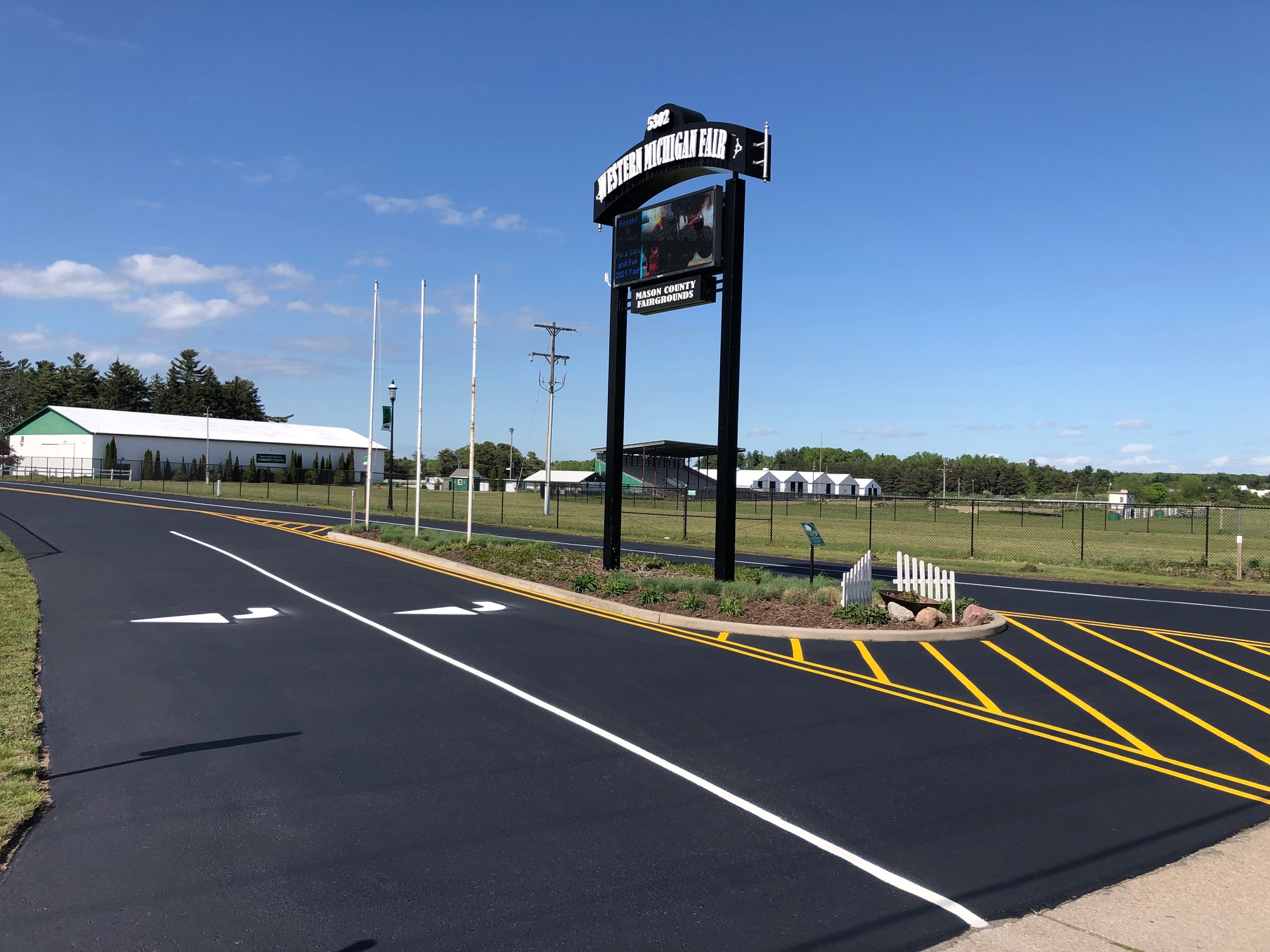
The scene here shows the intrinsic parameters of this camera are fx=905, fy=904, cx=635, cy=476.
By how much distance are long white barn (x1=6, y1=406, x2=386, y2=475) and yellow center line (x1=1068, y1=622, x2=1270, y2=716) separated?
78.2m

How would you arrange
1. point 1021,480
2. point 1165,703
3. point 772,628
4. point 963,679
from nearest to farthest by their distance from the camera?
point 1165,703 < point 963,679 < point 772,628 < point 1021,480

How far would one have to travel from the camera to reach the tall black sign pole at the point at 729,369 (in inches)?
613

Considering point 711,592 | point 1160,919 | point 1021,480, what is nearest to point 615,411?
point 711,592

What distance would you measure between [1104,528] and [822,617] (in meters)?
46.4

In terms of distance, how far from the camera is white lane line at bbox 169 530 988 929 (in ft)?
15.3

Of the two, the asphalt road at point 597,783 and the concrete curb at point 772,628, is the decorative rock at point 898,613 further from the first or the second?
the asphalt road at point 597,783

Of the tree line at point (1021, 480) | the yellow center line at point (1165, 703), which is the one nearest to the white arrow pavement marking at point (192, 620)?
the yellow center line at point (1165, 703)

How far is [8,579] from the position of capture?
1552cm

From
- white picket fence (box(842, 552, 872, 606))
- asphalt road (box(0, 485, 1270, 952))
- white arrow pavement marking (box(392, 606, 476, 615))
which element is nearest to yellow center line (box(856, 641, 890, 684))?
asphalt road (box(0, 485, 1270, 952))

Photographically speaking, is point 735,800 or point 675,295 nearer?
point 735,800

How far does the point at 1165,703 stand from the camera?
9250 millimetres

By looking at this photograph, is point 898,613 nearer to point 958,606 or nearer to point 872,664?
point 958,606

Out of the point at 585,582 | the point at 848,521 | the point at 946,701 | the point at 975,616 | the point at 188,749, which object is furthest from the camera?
the point at 848,521

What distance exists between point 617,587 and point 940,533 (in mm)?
32231
